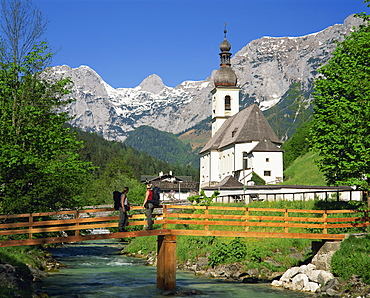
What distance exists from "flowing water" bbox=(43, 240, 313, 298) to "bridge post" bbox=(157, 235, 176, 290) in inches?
20.9

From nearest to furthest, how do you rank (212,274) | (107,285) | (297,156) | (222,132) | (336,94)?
(107,285)
(212,274)
(336,94)
(297,156)
(222,132)

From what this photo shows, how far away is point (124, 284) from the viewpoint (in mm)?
26875

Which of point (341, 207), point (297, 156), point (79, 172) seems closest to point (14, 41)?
point (79, 172)

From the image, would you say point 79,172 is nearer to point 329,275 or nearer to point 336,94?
point 329,275

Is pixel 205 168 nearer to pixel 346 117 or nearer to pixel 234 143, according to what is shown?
pixel 234 143

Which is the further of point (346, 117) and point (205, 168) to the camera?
point (205, 168)

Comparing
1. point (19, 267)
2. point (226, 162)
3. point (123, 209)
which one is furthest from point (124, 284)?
point (226, 162)

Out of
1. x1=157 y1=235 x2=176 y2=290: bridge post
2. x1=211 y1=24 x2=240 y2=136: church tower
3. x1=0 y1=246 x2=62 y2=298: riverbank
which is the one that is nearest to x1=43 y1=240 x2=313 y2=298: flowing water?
x1=157 y1=235 x2=176 y2=290: bridge post

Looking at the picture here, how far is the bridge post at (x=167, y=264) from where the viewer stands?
24094mm

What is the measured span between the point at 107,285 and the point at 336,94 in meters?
21.6

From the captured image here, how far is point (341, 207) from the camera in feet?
114

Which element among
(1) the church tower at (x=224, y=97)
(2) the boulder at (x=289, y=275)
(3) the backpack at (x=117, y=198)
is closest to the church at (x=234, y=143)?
(1) the church tower at (x=224, y=97)

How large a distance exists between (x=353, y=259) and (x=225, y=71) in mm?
82019

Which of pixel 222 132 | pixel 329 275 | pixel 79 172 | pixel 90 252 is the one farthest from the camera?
pixel 222 132
